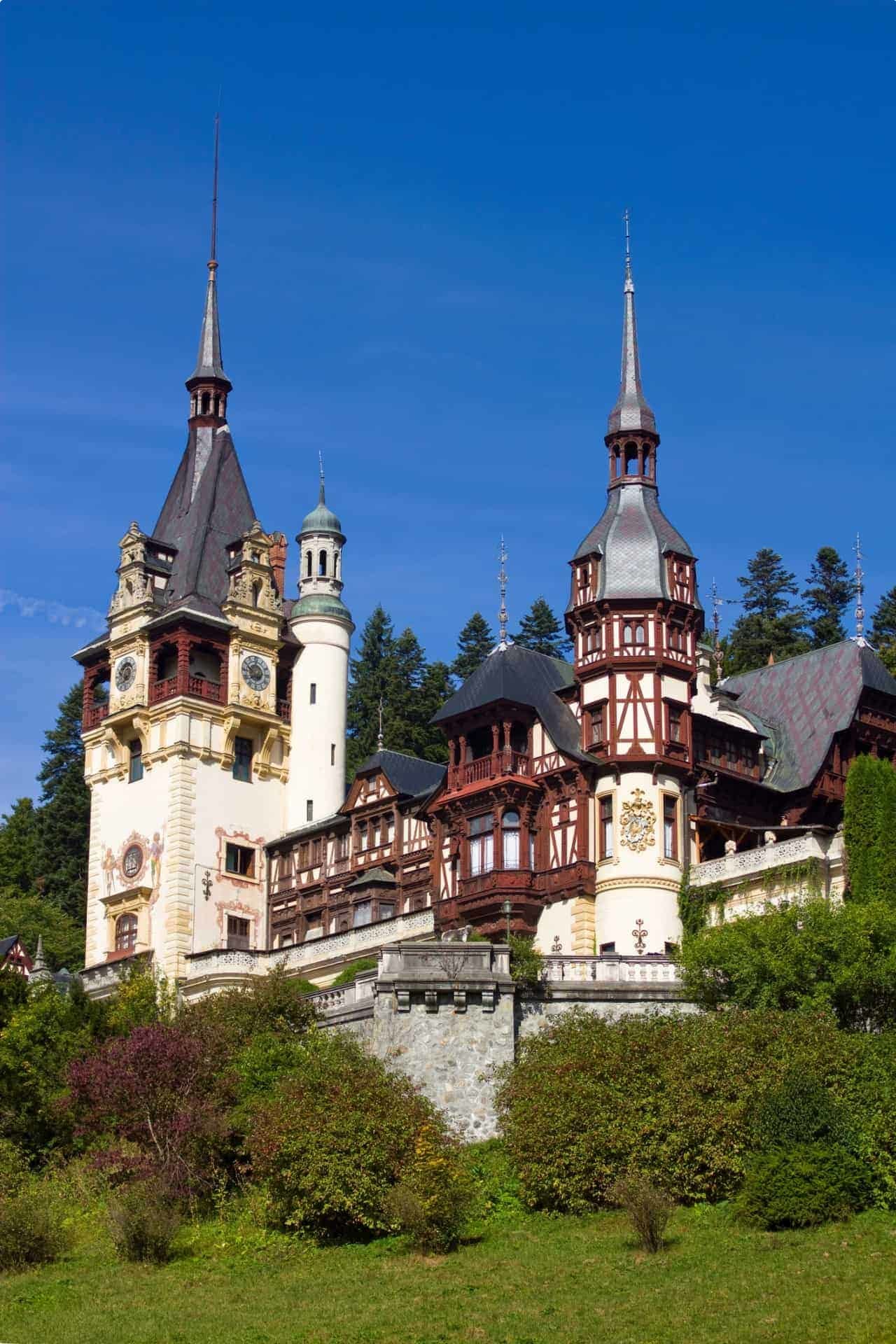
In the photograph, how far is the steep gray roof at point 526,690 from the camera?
61844 mm

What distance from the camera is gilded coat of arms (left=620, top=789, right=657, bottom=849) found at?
5953cm

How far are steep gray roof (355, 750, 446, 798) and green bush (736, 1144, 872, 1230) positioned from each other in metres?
29.0

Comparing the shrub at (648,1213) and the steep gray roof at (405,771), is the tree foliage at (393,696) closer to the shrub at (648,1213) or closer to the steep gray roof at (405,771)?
the steep gray roof at (405,771)

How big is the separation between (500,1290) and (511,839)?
2610 centimetres

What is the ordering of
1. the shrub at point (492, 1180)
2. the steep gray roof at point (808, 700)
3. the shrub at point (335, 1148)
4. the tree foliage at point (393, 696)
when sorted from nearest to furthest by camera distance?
the shrub at point (335, 1148) < the shrub at point (492, 1180) < the steep gray roof at point (808, 700) < the tree foliage at point (393, 696)

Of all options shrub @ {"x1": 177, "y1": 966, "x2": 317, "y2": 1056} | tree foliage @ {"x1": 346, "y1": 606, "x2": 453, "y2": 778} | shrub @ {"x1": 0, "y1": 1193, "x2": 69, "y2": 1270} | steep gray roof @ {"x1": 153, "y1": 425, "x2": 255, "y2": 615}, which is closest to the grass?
shrub @ {"x1": 0, "y1": 1193, "x2": 69, "y2": 1270}

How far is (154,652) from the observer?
238ft

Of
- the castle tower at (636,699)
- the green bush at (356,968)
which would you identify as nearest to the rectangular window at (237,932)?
the green bush at (356,968)

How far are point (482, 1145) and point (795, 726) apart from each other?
991 inches

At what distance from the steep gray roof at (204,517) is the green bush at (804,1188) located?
123ft

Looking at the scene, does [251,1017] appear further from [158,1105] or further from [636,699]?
[636,699]

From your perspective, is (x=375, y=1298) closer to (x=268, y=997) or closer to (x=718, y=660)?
(x=268, y=997)

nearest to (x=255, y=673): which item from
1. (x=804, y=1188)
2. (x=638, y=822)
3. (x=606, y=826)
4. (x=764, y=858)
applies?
(x=606, y=826)

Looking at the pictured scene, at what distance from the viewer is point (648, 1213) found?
124 ft
